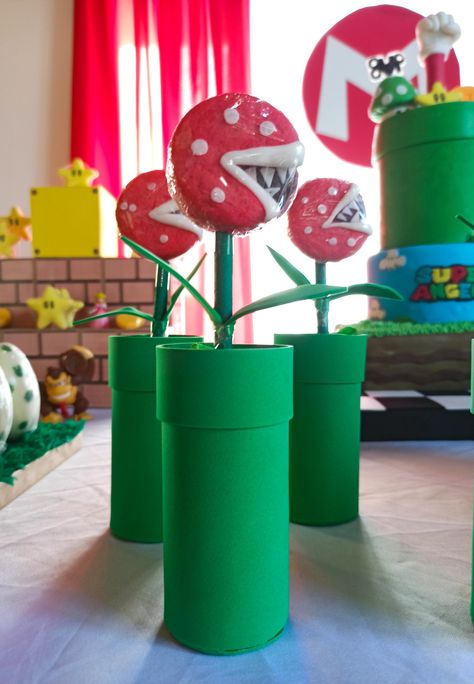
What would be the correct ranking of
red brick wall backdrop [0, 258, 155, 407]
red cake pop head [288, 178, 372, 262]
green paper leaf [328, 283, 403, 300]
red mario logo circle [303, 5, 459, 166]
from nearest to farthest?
green paper leaf [328, 283, 403, 300] < red cake pop head [288, 178, 372, 262] < red brick wall backdrop [0, 258, 155, 407] < red mario logo circle [303, 5, 459, 166]

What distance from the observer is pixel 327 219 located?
1.95 ft

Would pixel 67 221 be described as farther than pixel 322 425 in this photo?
Yes

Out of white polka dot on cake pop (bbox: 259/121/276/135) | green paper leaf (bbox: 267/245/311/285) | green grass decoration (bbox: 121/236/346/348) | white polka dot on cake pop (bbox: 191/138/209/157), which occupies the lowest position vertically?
green grass decoration (bbox: 121/236/346/348)

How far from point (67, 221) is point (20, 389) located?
0.71 meters

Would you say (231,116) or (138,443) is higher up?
(231,116)

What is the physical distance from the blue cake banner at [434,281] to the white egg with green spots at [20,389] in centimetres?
74

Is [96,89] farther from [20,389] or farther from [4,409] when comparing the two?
[4,409]

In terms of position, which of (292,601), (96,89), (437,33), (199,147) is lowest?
(292,601)

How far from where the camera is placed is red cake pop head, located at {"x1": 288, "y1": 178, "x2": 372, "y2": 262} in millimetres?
596

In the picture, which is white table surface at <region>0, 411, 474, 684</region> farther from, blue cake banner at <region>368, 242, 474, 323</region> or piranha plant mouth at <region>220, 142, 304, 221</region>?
blue cake banner at <region>368, 242, 474, 323</region>

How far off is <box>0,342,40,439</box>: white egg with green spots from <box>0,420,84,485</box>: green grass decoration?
0.02 meters

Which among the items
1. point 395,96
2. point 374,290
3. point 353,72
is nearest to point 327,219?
point 374,290

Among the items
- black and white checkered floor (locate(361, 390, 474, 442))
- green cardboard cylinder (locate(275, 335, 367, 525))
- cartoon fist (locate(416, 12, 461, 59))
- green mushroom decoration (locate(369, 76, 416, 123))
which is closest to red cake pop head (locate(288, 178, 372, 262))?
green cardboard cylinder (locate(275, 335, 367, 525))

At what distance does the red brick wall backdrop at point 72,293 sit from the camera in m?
1.33
